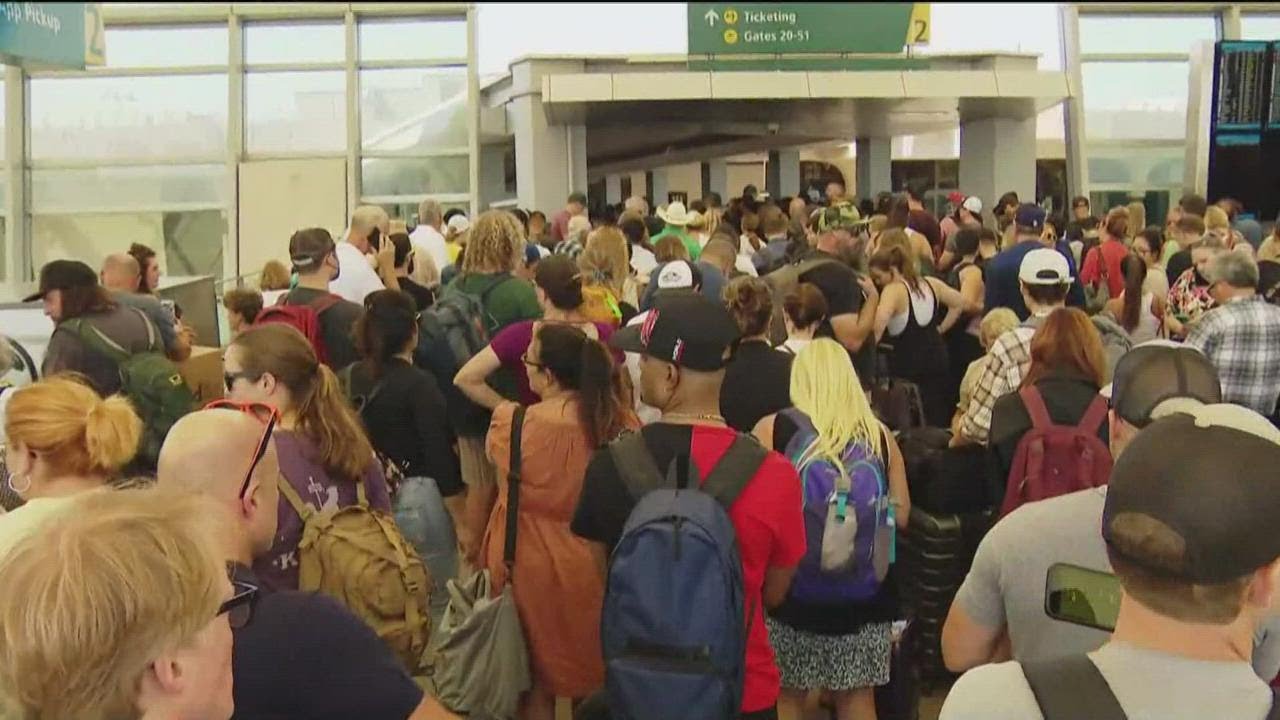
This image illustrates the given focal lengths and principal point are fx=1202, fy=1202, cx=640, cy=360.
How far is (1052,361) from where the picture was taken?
12.1 feet

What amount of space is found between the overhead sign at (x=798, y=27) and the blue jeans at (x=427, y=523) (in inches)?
373

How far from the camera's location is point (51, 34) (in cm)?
888

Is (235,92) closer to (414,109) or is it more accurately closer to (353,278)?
(414,109)

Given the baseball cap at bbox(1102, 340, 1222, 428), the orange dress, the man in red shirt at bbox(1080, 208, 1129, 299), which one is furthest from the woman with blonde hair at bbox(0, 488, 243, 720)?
the man in red shirt at bbox(1080, 208, 1129, 299)

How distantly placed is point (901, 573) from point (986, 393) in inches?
29.1

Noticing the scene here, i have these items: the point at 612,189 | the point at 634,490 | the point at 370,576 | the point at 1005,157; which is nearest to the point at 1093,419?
the point at 634,490

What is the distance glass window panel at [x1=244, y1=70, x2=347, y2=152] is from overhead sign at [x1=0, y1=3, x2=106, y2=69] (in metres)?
4.76

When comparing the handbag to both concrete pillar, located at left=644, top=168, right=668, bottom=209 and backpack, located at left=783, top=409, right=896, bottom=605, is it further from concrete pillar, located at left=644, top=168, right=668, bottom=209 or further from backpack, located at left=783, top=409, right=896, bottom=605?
concrete pillar, located at left=644, top=168, right=668, bottom=209

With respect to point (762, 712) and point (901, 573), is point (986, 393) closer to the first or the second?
point (901, 573)

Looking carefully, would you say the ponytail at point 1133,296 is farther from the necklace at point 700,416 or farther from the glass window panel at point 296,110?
the glass window panel at point 296,110

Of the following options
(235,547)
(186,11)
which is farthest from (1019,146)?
(235,547)

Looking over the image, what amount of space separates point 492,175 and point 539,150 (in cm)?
183

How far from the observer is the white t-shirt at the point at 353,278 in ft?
19.9

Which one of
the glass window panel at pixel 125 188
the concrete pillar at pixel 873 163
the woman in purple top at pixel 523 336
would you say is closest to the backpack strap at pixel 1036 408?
the woman in purple top at pixel 523 336
